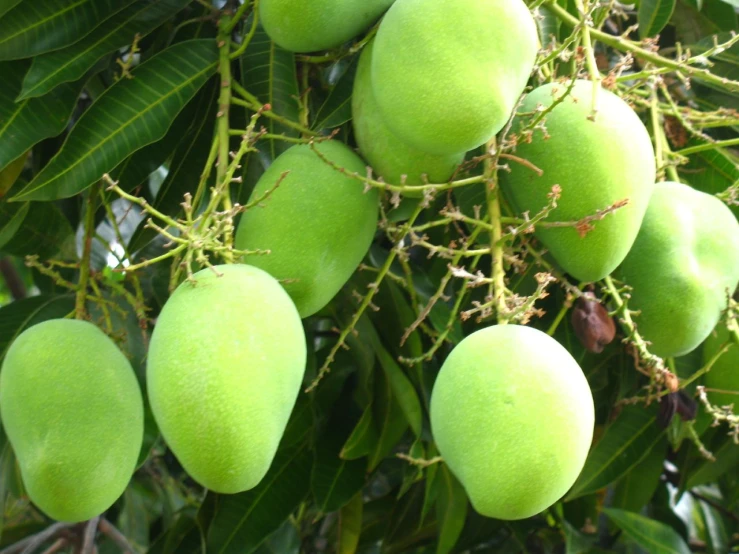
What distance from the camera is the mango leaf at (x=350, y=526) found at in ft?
6.05

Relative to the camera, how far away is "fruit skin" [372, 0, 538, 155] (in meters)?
1.05

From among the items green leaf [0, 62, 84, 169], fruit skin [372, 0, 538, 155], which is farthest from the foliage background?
fruit skin [372, 0, 538, 155]

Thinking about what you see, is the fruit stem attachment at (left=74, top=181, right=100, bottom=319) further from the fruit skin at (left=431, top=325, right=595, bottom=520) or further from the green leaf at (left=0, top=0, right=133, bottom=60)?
the fruit skin at (left=431, top=325, right=595, bottom=520)

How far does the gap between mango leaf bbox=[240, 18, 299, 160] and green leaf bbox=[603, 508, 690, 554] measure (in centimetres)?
101

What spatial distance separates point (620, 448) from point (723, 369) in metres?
0.32

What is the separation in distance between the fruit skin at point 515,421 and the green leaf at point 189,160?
0.69 meters

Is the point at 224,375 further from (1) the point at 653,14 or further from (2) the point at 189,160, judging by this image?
(1) the point at 653,14

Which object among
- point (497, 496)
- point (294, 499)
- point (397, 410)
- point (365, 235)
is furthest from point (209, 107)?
point (497, 496)

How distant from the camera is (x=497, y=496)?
986 mm

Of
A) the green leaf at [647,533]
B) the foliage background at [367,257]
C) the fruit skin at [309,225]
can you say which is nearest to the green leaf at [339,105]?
the foliage background at [367,257]

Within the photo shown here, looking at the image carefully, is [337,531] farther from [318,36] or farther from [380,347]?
[318,36]

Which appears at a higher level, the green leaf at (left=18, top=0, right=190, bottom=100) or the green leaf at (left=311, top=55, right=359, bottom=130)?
the green leaf at (left=18, top=0, right=190, bottom=100)

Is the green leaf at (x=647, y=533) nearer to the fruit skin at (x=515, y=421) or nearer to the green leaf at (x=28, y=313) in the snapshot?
the fruit skin at (x=515, y=421)

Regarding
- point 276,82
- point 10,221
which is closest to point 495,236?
point 276,82
